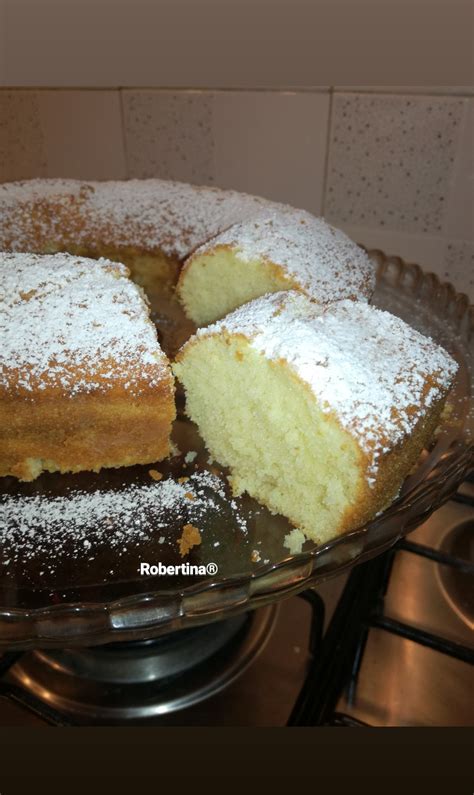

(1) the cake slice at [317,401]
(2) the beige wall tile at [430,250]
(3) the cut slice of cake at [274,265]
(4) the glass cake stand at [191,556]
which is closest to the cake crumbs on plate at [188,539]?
(4) the glass cake stand at [191,556]

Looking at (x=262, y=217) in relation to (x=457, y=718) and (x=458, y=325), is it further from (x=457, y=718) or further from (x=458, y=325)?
(x=457, y=718)

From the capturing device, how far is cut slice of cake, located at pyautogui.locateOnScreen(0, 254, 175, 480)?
4.15 ft

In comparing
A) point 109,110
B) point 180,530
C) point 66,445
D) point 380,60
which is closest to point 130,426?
point 66,445

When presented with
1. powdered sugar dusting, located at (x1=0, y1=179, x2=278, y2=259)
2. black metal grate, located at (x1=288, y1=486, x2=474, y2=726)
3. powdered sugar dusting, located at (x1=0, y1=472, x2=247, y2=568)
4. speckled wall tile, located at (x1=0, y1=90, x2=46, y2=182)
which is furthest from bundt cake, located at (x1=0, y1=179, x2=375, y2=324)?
black metal grate, located at (x1=288, y1=486, x2=474, y2=726)

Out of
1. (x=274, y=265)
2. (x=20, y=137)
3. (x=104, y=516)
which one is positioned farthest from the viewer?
(x=20, y=137)

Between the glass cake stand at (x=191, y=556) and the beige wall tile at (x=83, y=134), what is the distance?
2.86 ft

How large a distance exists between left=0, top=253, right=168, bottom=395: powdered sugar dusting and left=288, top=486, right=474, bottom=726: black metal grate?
23.6 inches

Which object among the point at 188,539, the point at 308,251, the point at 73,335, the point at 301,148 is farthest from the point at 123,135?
the point at 188,539

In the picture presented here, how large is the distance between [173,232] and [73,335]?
682mm

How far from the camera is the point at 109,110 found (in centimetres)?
203

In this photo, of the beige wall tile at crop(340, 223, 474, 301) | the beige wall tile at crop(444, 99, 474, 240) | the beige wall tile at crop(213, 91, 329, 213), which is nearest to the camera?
the beige wall tile at crop(444, 99, 474, 240)

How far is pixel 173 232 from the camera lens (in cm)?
185

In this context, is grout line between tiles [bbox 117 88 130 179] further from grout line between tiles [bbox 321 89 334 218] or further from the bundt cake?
grout line between tiles [bbox 321 89 334 218]

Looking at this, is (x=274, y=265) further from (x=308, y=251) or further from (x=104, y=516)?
(x=104, y=516)
